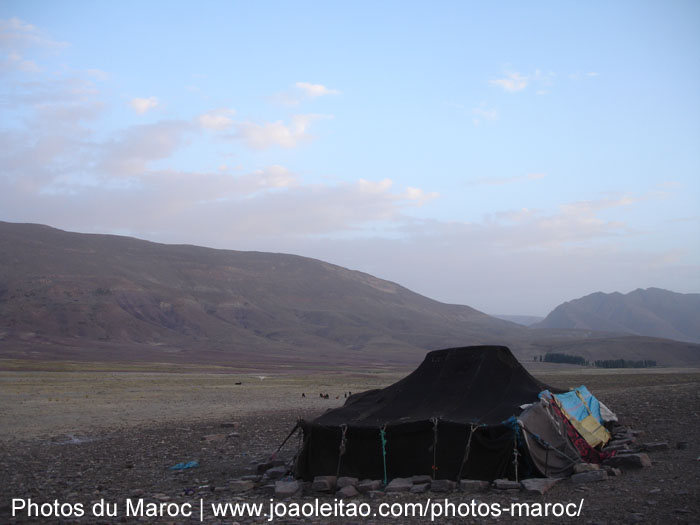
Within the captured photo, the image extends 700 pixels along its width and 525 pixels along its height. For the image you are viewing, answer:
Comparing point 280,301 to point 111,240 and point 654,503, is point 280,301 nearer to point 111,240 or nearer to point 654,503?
point 111,240

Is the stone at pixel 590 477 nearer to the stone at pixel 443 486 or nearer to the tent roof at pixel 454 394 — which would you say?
the tent roof at pixel 454 394

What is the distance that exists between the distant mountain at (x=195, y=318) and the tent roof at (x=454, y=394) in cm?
7694

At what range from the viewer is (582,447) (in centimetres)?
1404

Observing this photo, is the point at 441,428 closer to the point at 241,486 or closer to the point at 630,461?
the point at 630,461

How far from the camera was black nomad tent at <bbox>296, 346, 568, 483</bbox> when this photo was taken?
41.2 ft

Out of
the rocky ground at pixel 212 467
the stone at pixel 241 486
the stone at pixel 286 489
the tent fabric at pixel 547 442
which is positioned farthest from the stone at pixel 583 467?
the stone at pixel 241 486

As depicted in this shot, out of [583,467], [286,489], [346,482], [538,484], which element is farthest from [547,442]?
[286,489]

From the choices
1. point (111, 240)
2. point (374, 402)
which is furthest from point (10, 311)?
point (374, 402)

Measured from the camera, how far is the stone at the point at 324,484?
12.5 metres

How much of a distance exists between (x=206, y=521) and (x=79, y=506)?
298 centimetres

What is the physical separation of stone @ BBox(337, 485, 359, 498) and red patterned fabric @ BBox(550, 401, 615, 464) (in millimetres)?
5195

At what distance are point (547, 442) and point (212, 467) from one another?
328 inches

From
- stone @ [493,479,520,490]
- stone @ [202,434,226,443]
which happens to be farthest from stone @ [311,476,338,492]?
stone @ [202,434,226,443]

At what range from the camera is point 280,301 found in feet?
595
